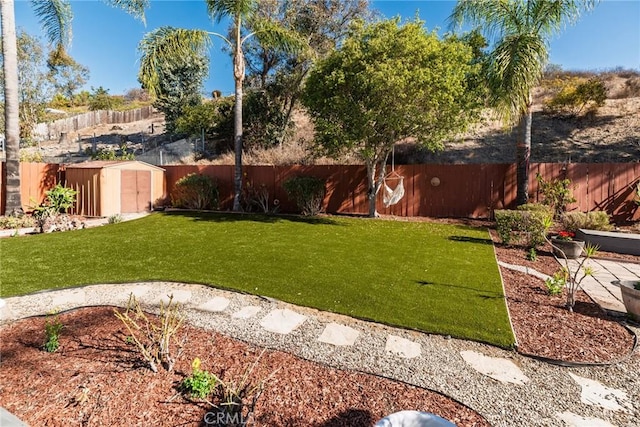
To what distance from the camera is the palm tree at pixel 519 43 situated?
798 centimetres

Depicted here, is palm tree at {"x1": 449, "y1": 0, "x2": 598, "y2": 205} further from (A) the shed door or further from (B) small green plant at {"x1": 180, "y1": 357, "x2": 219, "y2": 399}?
(A) the shed door

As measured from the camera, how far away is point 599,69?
22.3 metres

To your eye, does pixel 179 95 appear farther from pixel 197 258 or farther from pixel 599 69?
pixel 599 69

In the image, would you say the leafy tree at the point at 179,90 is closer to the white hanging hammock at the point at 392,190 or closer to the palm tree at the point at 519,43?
the white hanging hammock at the point at 392,190

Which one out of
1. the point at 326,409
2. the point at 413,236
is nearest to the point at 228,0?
the point at 413,236

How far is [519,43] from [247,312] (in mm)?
8768

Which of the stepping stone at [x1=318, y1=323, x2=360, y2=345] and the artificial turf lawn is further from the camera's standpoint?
the artificial turf lawn

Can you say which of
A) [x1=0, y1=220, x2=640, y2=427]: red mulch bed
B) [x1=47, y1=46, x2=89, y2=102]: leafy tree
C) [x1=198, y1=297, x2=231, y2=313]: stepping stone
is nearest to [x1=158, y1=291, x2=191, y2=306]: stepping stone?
[x1=198, y1=297, x2=231, y2=313]: stepping stone

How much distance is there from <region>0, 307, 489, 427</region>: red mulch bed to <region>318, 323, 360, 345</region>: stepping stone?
455 millimetres

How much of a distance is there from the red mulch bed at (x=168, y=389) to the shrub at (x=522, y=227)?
5689mm

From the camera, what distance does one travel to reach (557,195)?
908cm

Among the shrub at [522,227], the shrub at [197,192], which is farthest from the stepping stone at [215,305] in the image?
the shrub at [197,192]

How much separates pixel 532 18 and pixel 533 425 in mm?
10406

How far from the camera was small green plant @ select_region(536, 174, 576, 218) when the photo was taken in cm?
895
